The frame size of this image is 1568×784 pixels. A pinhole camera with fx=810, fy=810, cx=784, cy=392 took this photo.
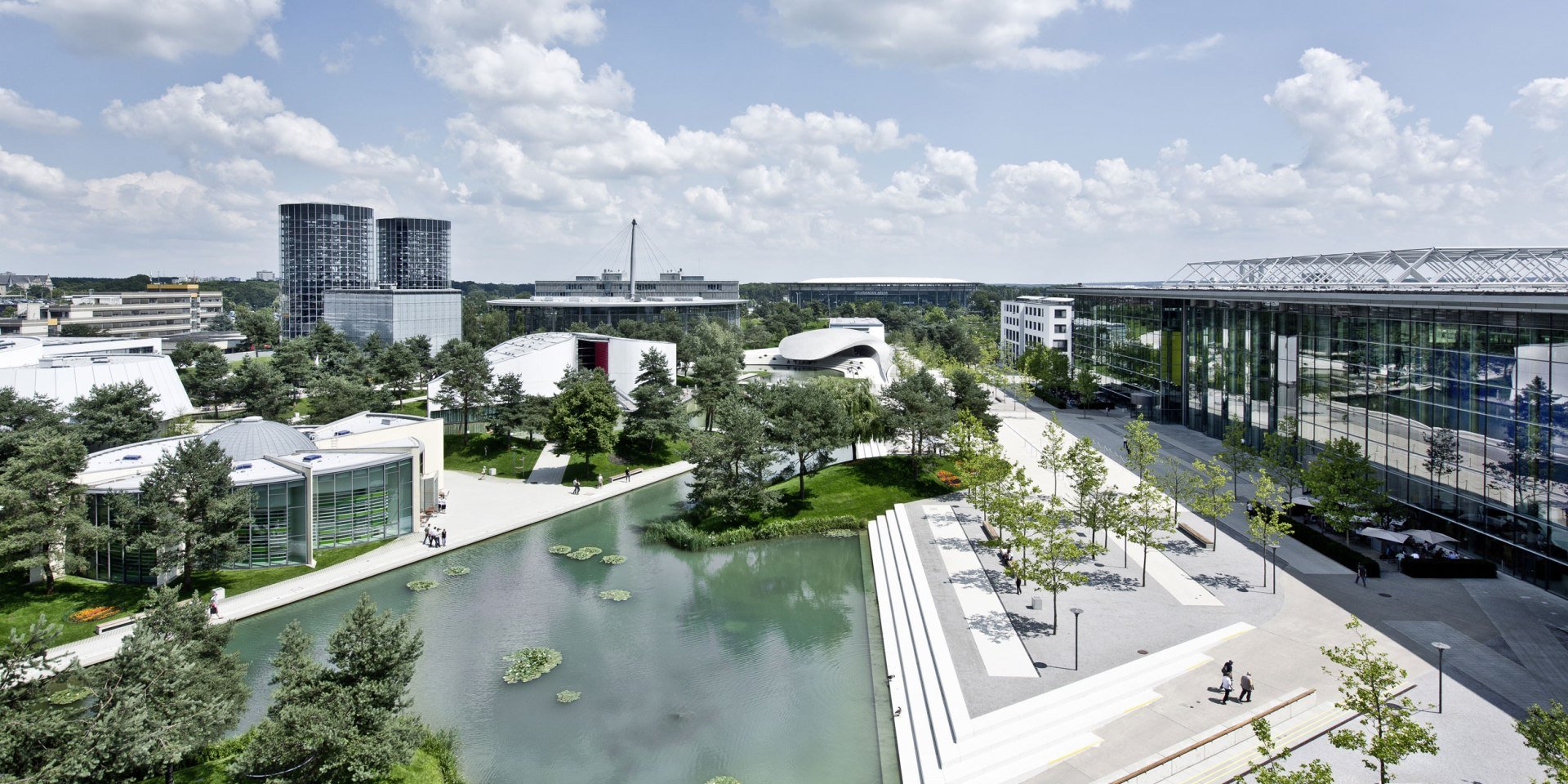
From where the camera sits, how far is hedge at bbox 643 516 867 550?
3025cm

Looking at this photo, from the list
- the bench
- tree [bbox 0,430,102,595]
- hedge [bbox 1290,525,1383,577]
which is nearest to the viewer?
tree [bbox 0,430,102,595]

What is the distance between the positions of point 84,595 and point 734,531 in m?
19.8

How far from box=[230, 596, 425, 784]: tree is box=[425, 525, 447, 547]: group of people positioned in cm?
1494

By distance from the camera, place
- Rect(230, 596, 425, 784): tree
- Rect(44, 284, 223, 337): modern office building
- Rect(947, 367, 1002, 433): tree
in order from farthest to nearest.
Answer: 1. Rect(44, 284, 223, 337): modern office building
2. Rect(947, 367, 1002, 433): tree
3. Rect(230, 596, 425, 784): tree

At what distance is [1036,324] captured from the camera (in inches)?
3036

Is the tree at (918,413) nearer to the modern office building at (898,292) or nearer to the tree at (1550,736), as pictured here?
the tree at (1550,736)

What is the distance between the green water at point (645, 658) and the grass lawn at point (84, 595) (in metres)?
2.35

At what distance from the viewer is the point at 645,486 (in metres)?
38.6

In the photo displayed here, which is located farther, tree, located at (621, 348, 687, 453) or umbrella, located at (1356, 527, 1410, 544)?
tree, located at (621, 348, 687, 453)

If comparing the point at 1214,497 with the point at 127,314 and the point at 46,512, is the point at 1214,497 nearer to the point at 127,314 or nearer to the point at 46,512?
the point at 46,512

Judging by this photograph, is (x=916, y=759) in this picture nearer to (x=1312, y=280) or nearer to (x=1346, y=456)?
(x=1346, y=456)

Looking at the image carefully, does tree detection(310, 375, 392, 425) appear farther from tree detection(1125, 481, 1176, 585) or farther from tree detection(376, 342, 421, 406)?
tree detection(1125, 481, 1176, 585)

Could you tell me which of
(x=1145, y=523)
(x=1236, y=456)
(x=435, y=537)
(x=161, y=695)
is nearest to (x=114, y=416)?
(x=435, y=537)

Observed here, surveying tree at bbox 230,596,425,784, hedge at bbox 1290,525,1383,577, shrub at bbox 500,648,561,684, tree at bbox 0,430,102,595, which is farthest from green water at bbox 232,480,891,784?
hedge at bbox 1290,525,1383,577
